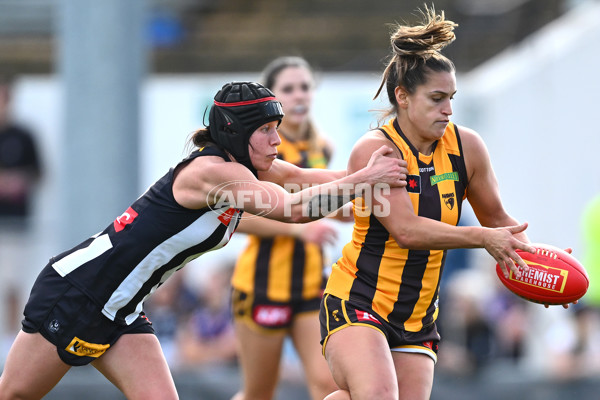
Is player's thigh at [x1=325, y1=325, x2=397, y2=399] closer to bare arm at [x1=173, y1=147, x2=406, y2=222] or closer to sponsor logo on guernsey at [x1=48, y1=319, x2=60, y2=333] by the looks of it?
bare arm at [x1=173, y1=147, x2=406, y2=222]

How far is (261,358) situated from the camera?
5719 millimetres

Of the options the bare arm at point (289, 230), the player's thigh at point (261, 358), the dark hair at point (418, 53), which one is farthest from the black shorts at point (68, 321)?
the dark hair at point (418, 53)

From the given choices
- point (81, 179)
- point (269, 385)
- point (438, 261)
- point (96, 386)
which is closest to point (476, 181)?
point (438, 261)

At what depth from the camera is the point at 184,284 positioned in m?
10.1

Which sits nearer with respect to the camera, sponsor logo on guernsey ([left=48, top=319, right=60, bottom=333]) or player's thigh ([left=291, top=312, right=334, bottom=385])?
sponsor logo on guernsey ([left=48, top=319, right=60, bottom=333])

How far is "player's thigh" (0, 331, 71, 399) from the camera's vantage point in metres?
4.34

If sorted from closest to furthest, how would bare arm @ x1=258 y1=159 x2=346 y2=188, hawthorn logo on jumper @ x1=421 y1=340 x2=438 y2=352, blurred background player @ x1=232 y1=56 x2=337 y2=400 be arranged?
hawthorn logo on jumper @ x1=421 y1=340 x2=438 y2=352 → bare arm @ x1=258 y1=159 x2=346 y2=188 → blurred background player @ x1=232 y1=56 x2=337 y2=400

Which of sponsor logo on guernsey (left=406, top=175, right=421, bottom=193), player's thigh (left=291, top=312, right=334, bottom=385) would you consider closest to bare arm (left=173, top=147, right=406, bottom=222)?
sponsor logo on guernsey (left=406, top=175, right=421, bottom=193)

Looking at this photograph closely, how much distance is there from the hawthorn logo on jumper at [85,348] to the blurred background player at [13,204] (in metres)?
5.70

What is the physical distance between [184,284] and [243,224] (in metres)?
4.67

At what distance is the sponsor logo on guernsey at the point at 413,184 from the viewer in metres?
4.28

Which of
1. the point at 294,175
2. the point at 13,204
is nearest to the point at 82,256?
the point at 294,175

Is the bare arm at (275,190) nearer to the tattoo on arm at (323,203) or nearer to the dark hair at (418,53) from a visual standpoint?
the tattoo on arm at (323,203)

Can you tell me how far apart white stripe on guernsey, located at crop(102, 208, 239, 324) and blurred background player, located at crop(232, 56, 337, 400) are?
3.96 feet
